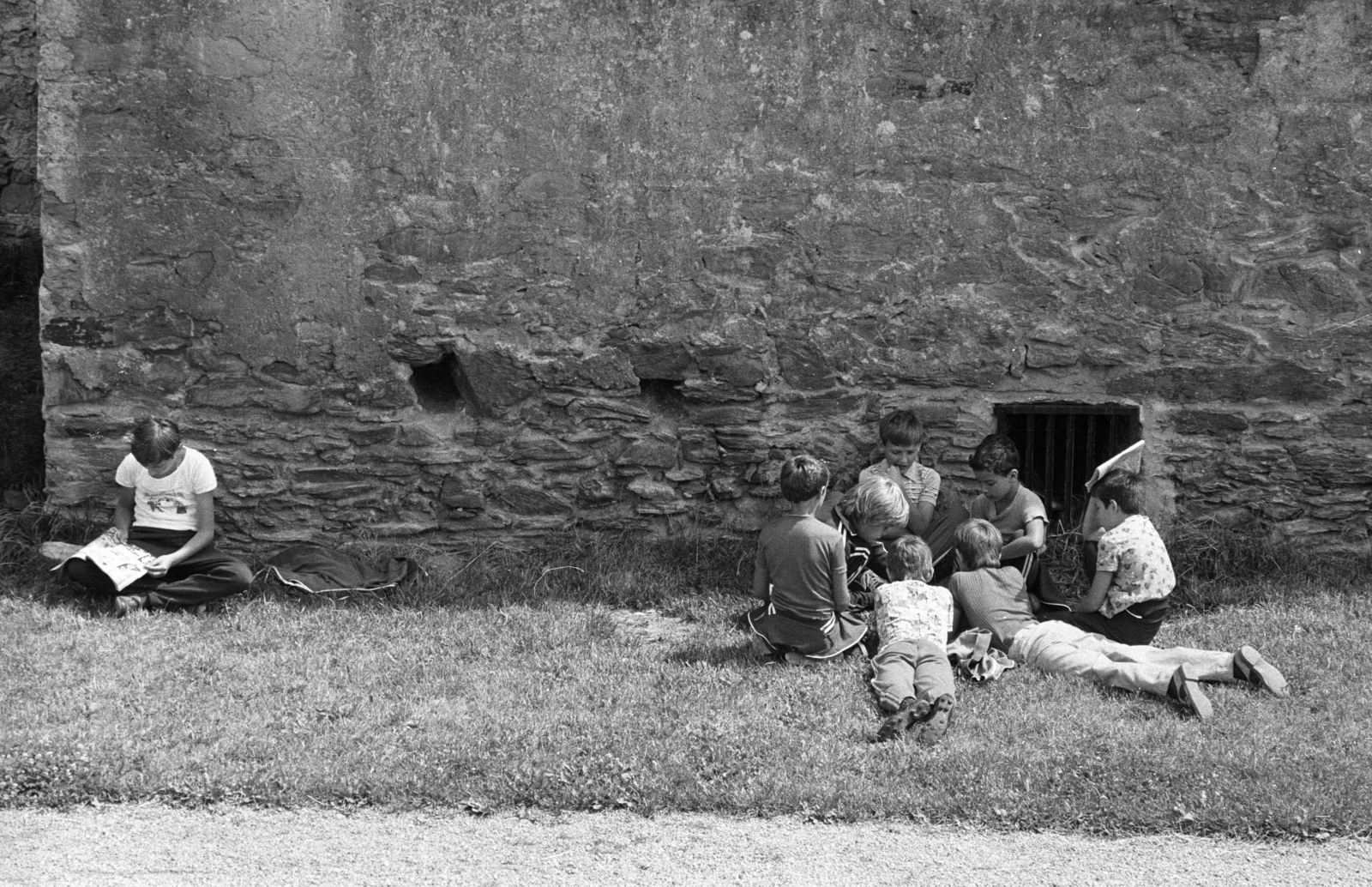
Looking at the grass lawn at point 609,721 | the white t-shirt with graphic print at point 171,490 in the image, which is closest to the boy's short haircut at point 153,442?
the white t-shirt with graphic print at point 171,490

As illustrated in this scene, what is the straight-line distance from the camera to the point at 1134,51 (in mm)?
6383

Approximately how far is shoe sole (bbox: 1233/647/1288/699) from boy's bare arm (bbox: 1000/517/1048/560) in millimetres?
1038

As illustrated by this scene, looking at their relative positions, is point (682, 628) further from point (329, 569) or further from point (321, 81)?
point (321, 81)

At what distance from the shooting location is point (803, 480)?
5.60 meters

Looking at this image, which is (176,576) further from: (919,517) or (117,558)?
(919,517)

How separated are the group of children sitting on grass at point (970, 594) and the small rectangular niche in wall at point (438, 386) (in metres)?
1.90

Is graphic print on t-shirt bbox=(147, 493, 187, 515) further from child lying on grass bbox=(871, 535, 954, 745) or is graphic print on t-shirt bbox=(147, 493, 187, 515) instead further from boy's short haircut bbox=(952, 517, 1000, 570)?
boy's short haircut bbox=(952, 517, 1000, 570)

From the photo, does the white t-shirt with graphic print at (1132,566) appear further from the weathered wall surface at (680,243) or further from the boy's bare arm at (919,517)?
the weathered wall surface at (680,243)

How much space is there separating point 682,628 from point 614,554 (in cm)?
70

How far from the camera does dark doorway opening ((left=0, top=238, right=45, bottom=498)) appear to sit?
7.15m

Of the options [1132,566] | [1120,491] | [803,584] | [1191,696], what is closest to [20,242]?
[803,584]

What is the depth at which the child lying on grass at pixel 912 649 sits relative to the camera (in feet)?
15.7

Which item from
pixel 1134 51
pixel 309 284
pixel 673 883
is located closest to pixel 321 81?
pixel 309 284

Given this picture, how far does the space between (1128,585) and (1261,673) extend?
690 millimetres
